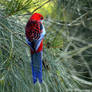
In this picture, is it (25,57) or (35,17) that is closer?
(25,57)

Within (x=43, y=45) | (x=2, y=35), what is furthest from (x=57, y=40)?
(x=2, y=35)

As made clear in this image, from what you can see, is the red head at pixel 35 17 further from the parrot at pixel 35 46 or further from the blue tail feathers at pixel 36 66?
the blue tail feathers at pixel 36 66

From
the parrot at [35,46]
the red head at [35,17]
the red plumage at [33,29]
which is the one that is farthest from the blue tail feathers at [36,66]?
the red head at [35,17]

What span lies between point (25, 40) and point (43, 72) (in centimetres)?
25

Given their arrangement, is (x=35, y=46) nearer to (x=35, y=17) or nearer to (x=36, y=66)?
(x=36, y=66)

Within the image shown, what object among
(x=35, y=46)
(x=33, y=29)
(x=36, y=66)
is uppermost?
(x=33, y=29)

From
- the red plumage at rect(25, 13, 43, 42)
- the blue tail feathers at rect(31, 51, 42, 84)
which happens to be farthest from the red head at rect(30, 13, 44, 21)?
the blue tail feathers at rect(31, 51, 42, 84)

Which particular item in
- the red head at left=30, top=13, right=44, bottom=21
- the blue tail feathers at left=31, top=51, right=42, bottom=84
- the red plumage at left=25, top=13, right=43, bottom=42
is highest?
the red head at left=30, top=13, right=44, bottom=21

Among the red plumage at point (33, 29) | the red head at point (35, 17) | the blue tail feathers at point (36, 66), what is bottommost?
the blue tail feathers at point (36, 66)

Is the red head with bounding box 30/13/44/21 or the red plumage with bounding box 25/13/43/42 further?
the red head with bounding box 30/13/44/21

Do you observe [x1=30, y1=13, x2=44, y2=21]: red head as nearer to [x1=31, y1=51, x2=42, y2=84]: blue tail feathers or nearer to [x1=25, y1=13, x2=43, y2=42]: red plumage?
[x1=25, y1=13, x2=43, y2=42]: red plumage

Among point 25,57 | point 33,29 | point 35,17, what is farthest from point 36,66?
point 35,17

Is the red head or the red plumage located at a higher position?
the red head

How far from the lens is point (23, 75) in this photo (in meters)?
1.41
